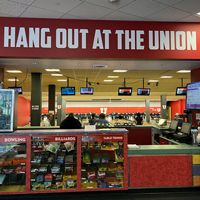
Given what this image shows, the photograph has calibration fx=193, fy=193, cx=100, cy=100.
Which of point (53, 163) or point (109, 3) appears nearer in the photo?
point (109, 3)

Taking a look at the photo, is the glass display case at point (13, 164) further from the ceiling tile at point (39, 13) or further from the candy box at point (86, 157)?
the ceiling tile at point (39, 13)

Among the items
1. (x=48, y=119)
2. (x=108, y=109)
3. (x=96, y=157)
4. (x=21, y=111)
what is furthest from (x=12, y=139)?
(x=108, y=109)

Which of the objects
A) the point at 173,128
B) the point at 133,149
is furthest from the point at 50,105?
the point at 133,149

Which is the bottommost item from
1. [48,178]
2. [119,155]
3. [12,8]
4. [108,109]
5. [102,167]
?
[48,178]

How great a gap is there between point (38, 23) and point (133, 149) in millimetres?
2928

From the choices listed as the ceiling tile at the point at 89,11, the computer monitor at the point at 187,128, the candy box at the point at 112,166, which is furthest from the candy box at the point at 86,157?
the ceiling tile at the point at 89,11

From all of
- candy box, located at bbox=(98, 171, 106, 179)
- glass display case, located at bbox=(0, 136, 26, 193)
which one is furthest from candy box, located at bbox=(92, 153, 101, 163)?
glass display case, located at bbox=(0, 136, 26, 193)

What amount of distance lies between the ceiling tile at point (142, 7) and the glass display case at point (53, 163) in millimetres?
2426

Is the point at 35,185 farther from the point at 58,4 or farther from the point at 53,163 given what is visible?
the point at 58,4

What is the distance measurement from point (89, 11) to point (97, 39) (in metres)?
0.52

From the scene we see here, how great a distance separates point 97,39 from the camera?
372 centimetres

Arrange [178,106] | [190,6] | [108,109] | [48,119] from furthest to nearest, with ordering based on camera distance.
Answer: [178,106]
[108,109]
[48,119]
[190,6]

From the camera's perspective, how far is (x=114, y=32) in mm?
3762

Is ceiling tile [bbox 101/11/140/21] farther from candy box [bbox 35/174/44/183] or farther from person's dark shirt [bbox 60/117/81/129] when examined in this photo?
candy box [bbox 35/174/44/183]
